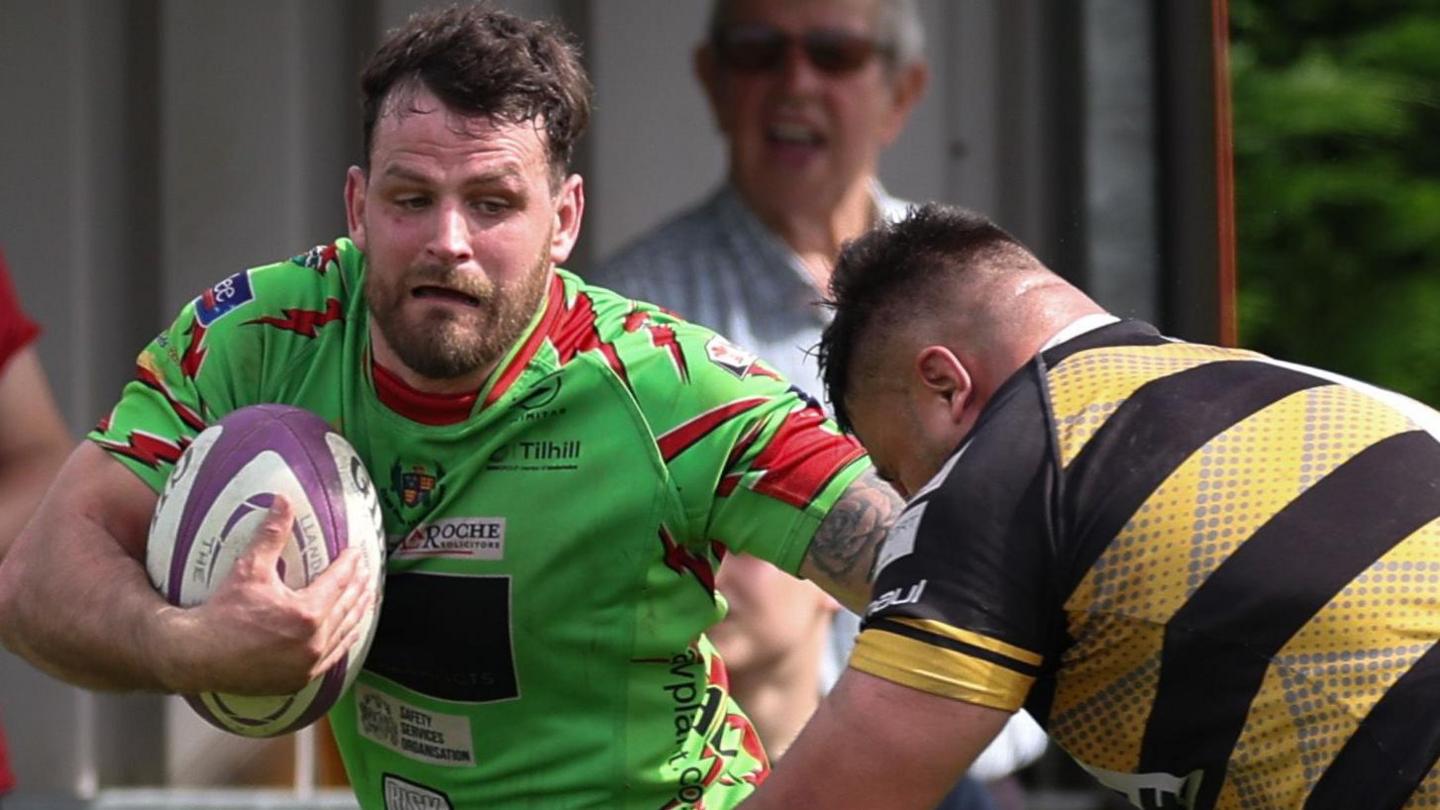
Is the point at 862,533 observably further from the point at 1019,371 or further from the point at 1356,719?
the point at 1356,719

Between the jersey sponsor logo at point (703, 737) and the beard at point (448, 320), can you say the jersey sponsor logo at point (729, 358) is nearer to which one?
the beard at point (448, 320)

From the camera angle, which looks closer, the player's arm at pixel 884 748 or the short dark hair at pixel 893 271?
the player's arm at pixel 884 748

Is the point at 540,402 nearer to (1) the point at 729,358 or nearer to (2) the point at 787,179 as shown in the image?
(1) the point at 729,358

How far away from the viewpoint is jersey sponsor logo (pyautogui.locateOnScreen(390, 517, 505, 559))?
3.25m

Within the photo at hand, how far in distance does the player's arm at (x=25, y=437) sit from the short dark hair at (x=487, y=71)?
118 cm

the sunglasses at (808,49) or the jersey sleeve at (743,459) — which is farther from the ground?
the sunglasses at (808,49)

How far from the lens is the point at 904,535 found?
103 inches

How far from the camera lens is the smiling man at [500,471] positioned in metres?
3.23

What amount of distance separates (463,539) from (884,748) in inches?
35.3

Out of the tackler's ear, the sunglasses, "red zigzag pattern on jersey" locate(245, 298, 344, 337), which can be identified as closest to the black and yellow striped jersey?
the tackler's ear

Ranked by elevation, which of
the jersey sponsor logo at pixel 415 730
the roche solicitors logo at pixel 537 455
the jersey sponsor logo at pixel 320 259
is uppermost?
the jersey sponsor logo at pixel 320 259

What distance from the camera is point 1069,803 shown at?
5.71 metres

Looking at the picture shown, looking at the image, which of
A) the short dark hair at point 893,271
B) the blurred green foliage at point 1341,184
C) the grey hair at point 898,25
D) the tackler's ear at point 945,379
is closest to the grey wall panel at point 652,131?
the grey hair at point 898,25

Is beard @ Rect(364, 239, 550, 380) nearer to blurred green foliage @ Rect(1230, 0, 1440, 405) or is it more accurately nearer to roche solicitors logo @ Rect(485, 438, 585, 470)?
roche solicitors logo @ Rect(485, 438, 585, 470)
